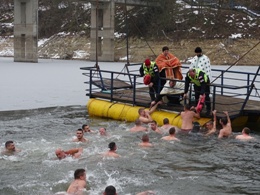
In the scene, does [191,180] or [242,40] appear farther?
[242,40]

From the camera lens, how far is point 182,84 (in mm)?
16203

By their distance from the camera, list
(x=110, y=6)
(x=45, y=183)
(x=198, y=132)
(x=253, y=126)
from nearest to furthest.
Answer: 1. (x=45, y=183)
2. (x=198, y=132)
3. (x=253, y=126)
4. (x=110, y=6)

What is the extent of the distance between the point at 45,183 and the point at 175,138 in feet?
15.9

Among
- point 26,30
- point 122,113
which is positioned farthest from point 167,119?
point 26,30

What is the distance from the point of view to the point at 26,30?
54.8 meters

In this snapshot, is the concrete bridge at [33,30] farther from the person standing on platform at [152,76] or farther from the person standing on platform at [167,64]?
the person standing on platform at [152,76]

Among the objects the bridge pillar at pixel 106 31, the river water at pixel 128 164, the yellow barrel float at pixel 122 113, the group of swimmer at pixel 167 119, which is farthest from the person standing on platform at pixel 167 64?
the bridge pillar at pixel 106 31

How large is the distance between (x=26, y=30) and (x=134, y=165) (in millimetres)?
46154

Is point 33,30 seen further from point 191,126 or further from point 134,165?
point 134,165

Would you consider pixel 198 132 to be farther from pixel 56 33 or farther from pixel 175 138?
pixel 56 33

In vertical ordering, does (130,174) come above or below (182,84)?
below

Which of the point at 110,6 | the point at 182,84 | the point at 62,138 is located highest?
the point at 110,6

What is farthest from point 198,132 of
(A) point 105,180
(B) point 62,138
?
(A) point 105,180

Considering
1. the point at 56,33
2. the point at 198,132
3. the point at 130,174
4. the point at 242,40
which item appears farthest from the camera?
the point at 56,33
